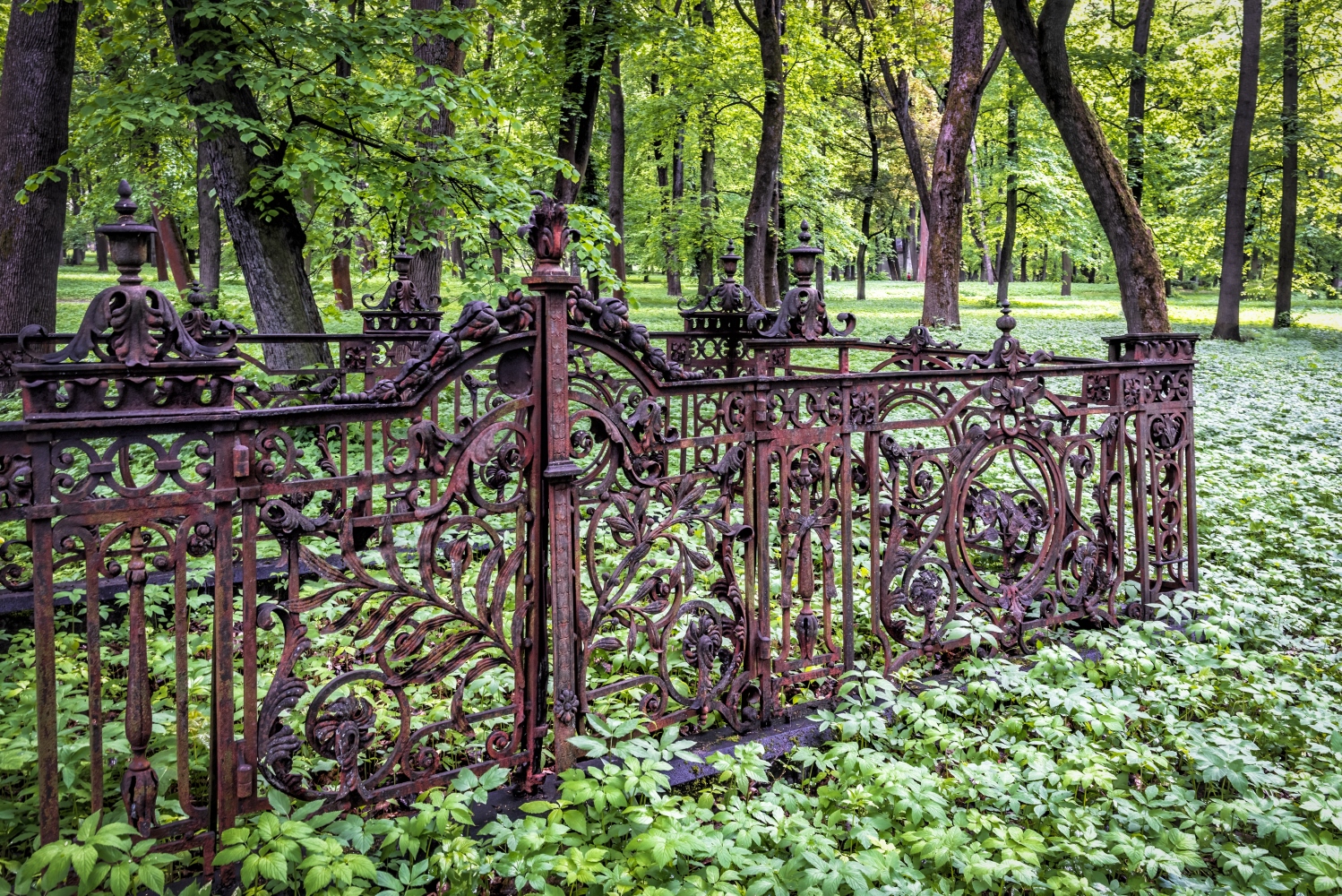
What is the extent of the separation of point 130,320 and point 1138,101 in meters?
24.4

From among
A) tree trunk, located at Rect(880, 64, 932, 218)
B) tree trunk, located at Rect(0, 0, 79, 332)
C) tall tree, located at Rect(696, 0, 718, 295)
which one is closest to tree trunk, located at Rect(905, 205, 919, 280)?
tall tree, located at Rect(696, 0, 718, 295)

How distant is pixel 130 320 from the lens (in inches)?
94.1

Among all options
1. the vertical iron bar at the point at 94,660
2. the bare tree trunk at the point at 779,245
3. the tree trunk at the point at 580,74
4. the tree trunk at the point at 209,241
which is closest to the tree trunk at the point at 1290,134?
the bare tree trunk at the point at 779,245

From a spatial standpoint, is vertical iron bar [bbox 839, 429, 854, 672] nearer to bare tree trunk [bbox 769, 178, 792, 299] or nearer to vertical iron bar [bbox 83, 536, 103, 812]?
vertical iron bar [bbox 83, 536, 103, 812]

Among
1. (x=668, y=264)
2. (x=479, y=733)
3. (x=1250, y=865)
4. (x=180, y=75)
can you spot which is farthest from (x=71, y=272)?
(x=1250, y=865)

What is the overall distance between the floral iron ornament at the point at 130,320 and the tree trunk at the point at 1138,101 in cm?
2210

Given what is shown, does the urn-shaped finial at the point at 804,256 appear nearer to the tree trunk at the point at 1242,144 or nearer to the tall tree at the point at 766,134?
the tall tree at the point at 766,134

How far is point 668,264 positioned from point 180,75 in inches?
738

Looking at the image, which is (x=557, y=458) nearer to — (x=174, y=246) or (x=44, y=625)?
(x=44, y=625)

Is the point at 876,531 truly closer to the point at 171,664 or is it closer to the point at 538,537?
the point at 538,537

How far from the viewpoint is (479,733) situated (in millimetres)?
3787

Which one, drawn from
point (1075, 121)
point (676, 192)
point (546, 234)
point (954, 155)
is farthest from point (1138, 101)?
point (546, 234)

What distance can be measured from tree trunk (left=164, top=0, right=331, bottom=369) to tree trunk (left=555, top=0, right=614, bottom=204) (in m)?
4.59

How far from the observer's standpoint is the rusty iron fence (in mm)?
2420
